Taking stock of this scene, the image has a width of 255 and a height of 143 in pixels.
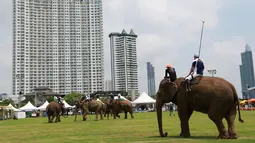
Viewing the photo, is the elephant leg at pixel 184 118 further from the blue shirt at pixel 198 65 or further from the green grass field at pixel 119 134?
the blue shirt at pixel 198 65

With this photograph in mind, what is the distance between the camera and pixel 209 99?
1359 centimetres

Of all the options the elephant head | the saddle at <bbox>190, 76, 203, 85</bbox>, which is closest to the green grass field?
the elephant head

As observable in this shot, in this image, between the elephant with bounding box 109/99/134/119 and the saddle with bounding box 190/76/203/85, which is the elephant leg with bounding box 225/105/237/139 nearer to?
the saddle with bounding box 190/76/203/85

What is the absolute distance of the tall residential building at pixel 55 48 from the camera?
603 feet

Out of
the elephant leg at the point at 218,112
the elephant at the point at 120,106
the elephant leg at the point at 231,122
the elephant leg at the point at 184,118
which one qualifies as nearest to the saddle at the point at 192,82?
the elephant leg at the point at 184,118

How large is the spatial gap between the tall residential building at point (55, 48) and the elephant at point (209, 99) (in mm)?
176292

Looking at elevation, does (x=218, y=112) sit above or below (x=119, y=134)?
above

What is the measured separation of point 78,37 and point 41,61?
85.5ft

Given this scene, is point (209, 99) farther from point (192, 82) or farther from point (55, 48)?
point (55, 48)

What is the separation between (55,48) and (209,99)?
18131cm

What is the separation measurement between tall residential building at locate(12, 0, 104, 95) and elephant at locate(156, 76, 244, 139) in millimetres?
176292

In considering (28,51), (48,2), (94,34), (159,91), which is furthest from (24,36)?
(159,91)

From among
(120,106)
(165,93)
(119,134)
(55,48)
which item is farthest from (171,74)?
(55,48)

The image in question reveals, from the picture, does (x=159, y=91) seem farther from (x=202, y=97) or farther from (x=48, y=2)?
(x=48, y=2)
